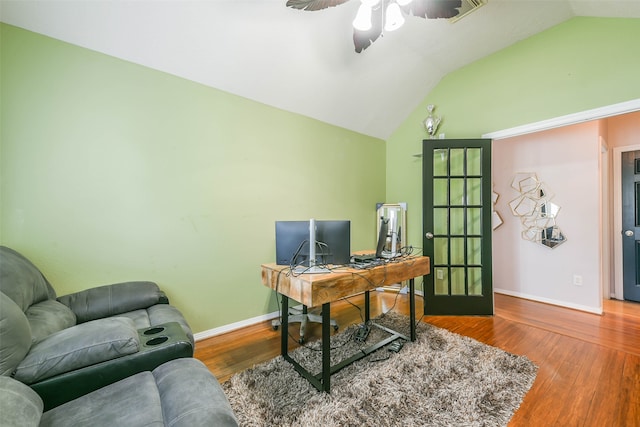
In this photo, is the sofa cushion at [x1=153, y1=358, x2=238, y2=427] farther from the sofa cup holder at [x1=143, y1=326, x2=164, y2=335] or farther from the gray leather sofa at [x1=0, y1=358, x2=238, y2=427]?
the sofa cup holder at [x1=143, y1=326, x2=164, y2=335]

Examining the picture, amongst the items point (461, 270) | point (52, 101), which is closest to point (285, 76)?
point (52, 101)

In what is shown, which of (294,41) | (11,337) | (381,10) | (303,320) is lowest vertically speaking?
(303,320)

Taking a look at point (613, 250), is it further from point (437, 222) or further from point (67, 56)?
point (67, 56)

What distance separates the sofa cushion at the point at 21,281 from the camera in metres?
1.39

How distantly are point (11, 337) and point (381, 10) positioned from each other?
8.99 feet

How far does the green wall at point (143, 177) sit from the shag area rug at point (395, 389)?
1.02 m

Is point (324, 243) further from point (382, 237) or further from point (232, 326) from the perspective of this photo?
point (232, 326)

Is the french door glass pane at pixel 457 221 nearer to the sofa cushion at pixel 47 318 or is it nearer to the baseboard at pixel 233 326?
the baseboard at pixel 233 326

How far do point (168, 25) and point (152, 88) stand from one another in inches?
19.9

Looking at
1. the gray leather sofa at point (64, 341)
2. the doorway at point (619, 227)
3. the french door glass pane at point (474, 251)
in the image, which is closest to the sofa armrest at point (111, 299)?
the gray leather sofa at point (64, 341)

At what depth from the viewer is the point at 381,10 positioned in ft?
6.26

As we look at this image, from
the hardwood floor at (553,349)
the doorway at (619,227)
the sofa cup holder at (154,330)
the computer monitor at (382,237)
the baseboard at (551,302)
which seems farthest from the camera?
the doorway at (619,227)

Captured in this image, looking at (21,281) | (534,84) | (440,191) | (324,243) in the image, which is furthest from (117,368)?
(534,84)

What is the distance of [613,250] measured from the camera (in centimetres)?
366
